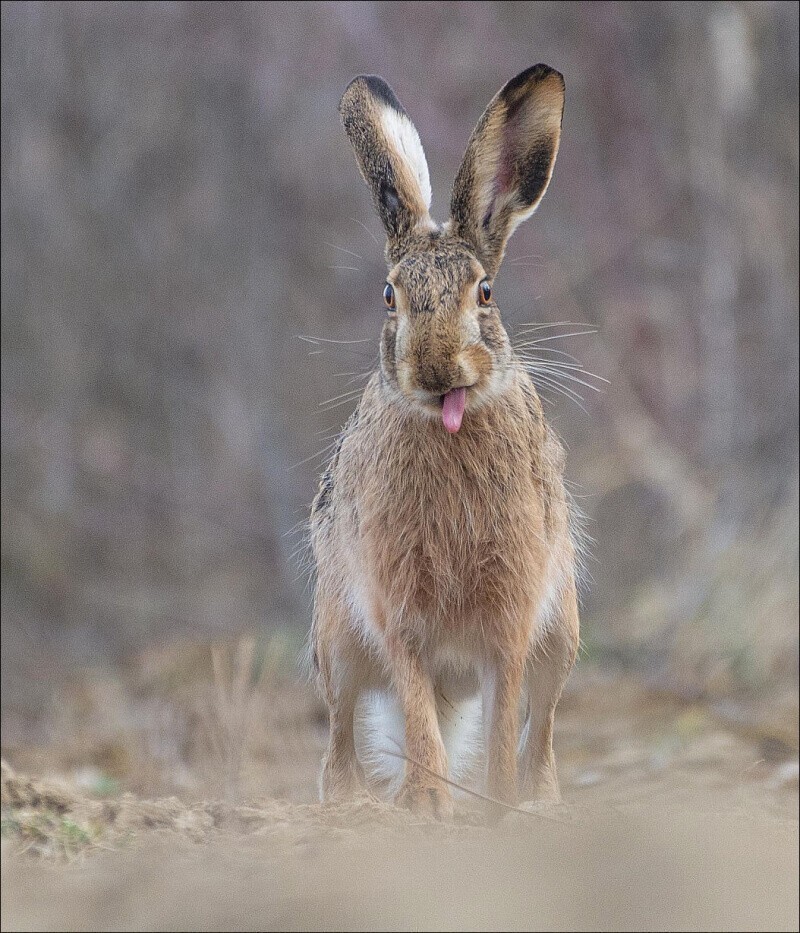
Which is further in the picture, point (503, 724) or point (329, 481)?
point (329, 481)

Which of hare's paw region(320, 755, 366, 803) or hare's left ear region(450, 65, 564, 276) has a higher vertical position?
hare's left ear region(450, 65, 564, 276)

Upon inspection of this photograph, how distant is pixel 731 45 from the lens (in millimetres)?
11125

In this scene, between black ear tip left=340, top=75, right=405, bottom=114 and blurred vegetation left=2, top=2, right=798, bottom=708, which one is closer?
→ black ear tip left=340, top=75, right=405, bottom=114

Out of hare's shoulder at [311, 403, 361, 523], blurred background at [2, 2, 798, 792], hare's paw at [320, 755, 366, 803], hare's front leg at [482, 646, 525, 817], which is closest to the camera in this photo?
hare's front leg at [482, 646, 525, 817]

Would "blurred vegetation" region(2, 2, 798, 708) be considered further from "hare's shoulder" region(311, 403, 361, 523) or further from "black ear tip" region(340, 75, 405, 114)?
"black ear tip" region(340, 75, 405, 114)

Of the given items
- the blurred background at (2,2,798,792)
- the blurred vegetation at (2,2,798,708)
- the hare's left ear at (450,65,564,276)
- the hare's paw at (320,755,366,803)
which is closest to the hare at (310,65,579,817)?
the hare's left ear at (450,65,564,276)

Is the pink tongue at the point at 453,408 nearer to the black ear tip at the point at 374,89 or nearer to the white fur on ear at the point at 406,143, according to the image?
the white fur on ear at the point at 406,143

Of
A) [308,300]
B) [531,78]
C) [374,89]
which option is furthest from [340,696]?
[308,300]

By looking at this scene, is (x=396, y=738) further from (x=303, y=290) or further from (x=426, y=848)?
(x=303, y=290)

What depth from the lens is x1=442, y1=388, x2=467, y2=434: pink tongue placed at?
485cm

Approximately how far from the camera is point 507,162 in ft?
17.1

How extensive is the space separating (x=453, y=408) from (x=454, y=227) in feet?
2.48

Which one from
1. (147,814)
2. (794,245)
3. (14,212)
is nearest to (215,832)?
(147,814)

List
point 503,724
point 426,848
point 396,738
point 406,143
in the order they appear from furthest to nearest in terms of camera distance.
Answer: point 396,738 → point 406,143 → point 503,724 → point 426,848
